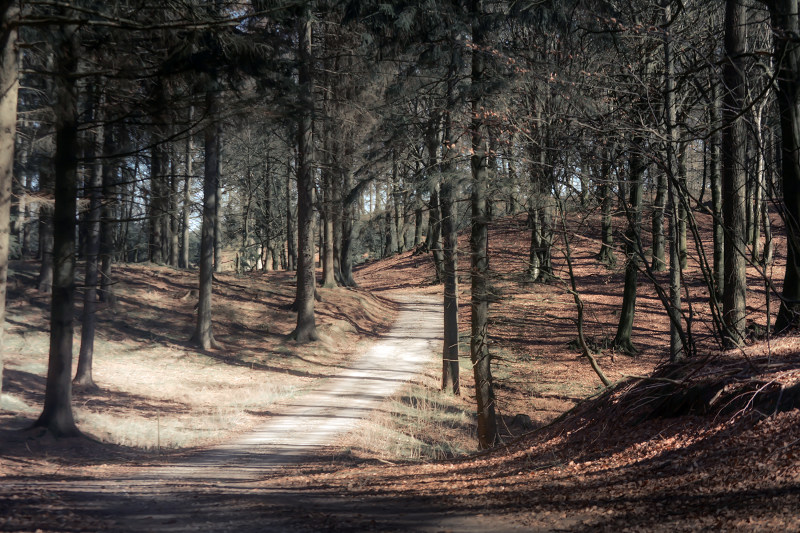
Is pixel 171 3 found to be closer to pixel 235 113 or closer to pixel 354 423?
pixel 235 113

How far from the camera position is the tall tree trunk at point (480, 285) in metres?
13.1

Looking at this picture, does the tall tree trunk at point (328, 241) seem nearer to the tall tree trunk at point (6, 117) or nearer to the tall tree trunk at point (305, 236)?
the tall tree trunk at point (305, 236)

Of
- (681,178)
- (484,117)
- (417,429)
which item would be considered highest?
(484,117)

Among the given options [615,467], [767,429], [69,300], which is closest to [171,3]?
[69,300]

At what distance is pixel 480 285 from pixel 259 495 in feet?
23.7

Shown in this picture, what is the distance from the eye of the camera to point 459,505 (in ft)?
19.0

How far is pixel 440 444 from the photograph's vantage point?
13844 mm

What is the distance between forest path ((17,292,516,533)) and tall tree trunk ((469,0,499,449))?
289 cm

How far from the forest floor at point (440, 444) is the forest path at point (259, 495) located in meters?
0.04

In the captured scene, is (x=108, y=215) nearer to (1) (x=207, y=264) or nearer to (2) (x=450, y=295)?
(1) (x=207, y=264)

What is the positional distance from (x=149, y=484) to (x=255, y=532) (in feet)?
11.4

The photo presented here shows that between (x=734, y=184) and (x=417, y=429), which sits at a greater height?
(x=734, y=184)

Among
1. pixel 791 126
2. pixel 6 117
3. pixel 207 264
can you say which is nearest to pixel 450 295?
pixel 207 264

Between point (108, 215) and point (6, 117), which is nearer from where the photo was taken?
point (6, 117)
